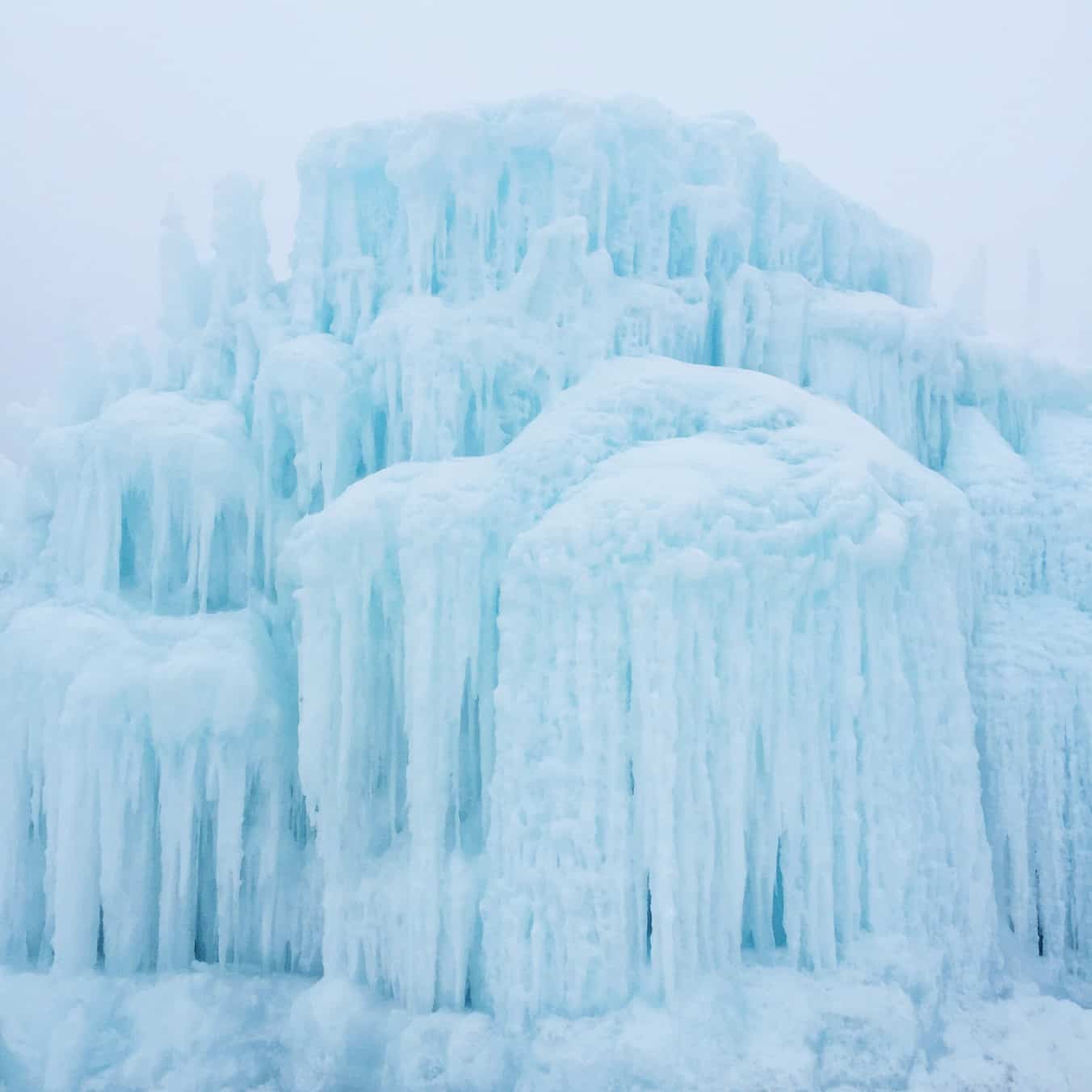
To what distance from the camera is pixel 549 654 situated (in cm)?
816

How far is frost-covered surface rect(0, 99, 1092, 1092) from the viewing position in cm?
782

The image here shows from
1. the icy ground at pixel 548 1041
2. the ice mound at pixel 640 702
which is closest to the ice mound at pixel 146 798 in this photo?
the icy ground at pixel 548 1041

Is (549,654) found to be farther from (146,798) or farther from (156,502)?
(156,502)

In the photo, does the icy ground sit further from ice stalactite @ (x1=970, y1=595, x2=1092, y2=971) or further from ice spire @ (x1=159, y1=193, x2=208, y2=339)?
ice spire @ (x1=159, y1=193, x2=208, y2=339)

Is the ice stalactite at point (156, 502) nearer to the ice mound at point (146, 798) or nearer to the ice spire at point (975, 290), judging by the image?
the ice mound at point (146, 798)

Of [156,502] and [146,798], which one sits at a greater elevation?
[156,502]

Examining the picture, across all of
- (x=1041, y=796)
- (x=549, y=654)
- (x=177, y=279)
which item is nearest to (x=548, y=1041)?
(x=549, y=654)

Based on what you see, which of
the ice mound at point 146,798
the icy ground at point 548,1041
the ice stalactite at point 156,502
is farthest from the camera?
the ice stalactite at point 156,502

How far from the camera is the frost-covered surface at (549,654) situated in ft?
25.7

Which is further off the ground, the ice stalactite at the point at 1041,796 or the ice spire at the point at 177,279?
the ice spire at the point at 177,279

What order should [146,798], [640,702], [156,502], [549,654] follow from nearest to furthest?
[640,702], [549,654], [146,798], [156,502]

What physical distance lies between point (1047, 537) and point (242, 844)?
9.30 metres

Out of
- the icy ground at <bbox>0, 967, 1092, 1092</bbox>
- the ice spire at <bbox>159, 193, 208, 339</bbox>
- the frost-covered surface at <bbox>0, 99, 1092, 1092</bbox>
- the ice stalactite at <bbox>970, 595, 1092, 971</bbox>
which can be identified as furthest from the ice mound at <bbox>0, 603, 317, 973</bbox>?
the ice stalactite at <bbox>970, 595, 1092, 971</bbox>

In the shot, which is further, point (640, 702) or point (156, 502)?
point (156, 502)
